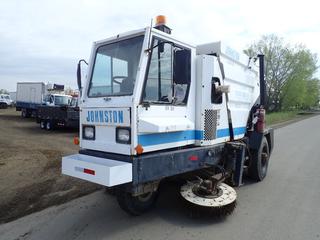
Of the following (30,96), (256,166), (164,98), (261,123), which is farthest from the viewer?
(30,96)

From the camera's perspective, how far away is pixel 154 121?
384cm

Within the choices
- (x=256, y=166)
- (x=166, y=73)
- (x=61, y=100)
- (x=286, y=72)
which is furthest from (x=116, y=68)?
(x=286, y=72)

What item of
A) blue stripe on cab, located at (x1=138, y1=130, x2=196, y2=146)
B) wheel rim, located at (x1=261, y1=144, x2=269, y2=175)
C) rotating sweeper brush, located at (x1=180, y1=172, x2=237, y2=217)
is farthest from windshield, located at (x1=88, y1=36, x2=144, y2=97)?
wheel rim, located at (x1=261, y1=144, x2=269, y2=175)

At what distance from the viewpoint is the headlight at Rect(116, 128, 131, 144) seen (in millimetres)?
3811

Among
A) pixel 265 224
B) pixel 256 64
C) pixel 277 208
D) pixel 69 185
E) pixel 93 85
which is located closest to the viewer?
pixel 265 224

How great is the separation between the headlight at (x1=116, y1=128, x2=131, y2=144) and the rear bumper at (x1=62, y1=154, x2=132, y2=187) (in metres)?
0.28

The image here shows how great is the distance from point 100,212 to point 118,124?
1646 mm

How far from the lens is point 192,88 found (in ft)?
15.1

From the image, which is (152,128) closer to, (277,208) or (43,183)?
(277,208)

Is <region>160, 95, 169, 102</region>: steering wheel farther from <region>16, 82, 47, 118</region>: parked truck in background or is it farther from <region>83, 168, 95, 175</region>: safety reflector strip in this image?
<region>16, 82, 47, 118</region>: parked truck in background

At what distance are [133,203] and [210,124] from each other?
1685 mm

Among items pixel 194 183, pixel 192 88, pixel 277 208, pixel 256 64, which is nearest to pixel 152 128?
pixel 192 88

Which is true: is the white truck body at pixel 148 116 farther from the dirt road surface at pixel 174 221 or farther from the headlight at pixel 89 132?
the dirt road surface at pixel 174 221

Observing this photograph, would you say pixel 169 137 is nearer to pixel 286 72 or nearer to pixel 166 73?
pixel 166 73
